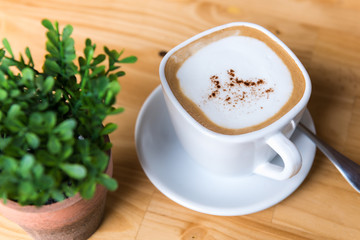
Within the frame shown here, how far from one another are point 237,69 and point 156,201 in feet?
0.83

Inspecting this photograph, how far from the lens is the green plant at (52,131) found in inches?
17.5

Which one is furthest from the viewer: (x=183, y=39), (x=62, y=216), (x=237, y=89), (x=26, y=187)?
(x=183, y=39)

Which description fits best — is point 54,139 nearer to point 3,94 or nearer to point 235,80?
point 3,94

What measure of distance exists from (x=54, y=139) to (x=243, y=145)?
0.28m

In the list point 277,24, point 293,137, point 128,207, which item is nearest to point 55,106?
point 128,207

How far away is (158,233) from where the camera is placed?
0.67 metres

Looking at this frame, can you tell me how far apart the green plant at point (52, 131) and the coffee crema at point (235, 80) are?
0.58 ft

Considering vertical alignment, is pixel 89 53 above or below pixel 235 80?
above

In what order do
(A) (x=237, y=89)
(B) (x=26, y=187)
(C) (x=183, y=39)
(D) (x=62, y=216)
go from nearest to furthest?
(B) (x=26, y=187) → (D) (x=62, y=216) → (A) (x=237, y=89) → (C) (x=183, y=39)

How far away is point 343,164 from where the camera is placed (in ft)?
2.28

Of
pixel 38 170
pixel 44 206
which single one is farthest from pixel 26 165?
pixel 44 206

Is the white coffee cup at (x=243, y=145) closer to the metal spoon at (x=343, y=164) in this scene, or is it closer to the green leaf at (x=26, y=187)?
the metal spoon at (x=343, y=164)

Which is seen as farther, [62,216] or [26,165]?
[62,216]

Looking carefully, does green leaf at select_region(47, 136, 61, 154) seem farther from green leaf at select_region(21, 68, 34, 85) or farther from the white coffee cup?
the white coffee cup
